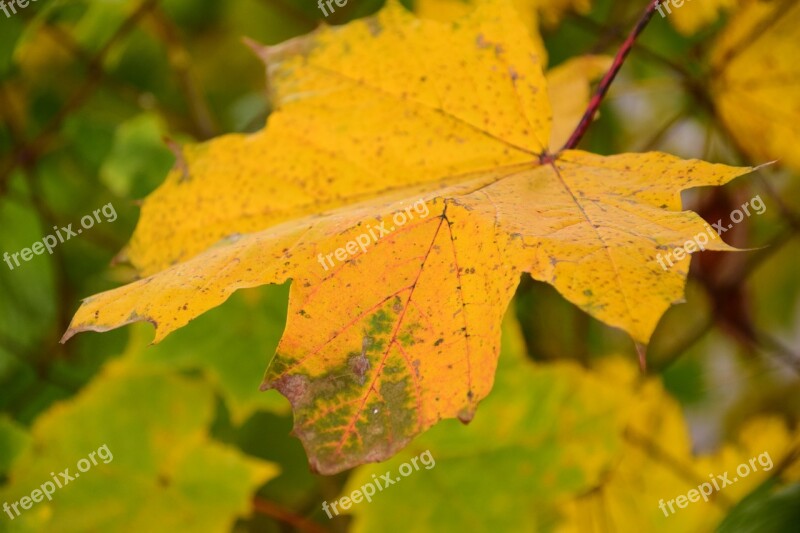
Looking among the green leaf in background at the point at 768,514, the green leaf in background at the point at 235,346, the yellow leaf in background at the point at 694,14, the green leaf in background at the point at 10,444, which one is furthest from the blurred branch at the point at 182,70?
the green leaf in background at the point at 768,514

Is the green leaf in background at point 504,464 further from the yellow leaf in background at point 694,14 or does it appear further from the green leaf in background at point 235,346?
the yellow leaf in background at point 694,14

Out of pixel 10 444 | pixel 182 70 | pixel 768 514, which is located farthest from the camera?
pixel 182 70

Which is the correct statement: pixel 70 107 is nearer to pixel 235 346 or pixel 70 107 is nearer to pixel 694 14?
pixel 235 346

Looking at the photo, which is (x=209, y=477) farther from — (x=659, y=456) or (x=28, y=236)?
(x=659, y=456)

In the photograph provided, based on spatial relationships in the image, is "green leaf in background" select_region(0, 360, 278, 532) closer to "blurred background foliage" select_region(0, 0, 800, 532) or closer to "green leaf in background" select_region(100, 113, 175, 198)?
"blurred background foliage" select_region(0, 0, 800, 532)

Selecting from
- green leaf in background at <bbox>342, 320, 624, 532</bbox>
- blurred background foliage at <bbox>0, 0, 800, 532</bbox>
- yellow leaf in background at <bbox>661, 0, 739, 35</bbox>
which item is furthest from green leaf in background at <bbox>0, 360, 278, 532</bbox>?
yellow leaf in background at <bbox>661, 0, 739, 35</bbox>

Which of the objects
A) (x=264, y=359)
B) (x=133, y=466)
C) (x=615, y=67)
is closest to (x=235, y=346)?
(x=264, y=359)
